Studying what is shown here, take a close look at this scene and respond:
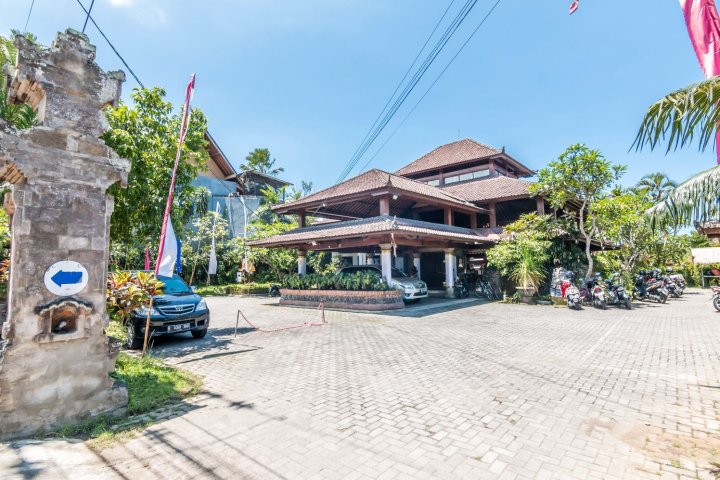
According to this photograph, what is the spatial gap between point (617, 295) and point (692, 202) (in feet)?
39.4

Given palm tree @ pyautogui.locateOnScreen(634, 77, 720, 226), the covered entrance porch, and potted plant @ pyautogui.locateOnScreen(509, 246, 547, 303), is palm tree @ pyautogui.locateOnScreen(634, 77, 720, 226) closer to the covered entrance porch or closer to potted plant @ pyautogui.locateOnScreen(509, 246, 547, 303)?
the covered entrance porch

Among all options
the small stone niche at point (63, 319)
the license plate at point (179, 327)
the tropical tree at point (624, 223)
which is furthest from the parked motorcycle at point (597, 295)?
the small stone niche at point (63, 319)

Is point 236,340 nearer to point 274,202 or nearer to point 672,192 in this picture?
point 672,192

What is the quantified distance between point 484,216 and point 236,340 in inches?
686

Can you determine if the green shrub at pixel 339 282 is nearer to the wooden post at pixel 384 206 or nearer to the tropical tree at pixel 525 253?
the wooden post at pixel 384 206

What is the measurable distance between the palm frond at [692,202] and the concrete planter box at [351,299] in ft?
32.2

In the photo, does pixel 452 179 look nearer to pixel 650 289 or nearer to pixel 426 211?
pixel 426 211

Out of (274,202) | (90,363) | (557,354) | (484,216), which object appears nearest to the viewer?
(90,363)

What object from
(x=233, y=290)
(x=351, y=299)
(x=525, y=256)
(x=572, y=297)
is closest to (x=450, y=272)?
(x=525, y=256)

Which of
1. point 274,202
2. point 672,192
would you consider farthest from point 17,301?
point 274,202

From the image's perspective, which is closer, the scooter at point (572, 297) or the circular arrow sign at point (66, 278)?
the circular arrow sign at point (66, 278)

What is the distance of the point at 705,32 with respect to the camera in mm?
4645

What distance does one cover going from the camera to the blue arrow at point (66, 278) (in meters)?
3.93

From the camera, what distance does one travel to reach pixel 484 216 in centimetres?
2188
